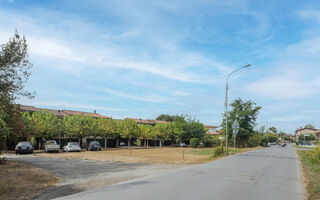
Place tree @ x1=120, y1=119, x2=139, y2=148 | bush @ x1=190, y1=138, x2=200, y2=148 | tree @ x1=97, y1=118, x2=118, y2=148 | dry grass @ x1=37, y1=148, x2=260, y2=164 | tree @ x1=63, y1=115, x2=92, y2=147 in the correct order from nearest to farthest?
dry grass @ x1=37, y1=148, x2=260, y2=164 → tree @ x1=63, y1=115, x2=92, y2=147 → tree @ x1=97, y1=118, x2=118, y2=148 → tree @ x1=120, y1=119, x2=139, y2=148 → bush @ x1=190, y1=138, x2=200, y2=148

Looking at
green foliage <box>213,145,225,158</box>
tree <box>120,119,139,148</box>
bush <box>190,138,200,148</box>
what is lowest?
bush <box>190,138,200,148</box>

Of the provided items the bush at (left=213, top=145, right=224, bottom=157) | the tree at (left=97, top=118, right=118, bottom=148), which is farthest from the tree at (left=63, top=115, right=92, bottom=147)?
the bush at (left=213, top=145, right=224, bottom=157)

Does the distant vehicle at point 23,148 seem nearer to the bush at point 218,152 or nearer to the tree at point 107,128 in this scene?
the tree at point 107,128

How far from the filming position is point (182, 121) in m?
62.9

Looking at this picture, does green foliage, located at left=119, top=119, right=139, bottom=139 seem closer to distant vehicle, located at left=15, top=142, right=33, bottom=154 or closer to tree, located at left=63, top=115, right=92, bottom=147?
tree, located at left=63, top=115, right=92, bottom=147

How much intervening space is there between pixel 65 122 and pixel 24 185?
3298 centimetres

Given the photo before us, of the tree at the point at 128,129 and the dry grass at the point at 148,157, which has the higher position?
the tree at the point at 128,129

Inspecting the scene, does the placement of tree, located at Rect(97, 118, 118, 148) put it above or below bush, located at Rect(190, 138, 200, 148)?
above

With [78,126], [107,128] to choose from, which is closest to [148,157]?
[78,126]

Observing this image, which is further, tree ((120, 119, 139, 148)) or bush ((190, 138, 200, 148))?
bush ((190, 138, 200, 148))

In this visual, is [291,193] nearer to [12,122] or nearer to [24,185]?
[24,185]

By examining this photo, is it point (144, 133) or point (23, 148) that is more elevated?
point (144, 133)

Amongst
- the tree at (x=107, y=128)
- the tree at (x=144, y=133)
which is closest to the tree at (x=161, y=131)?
the tree at (x=144, y=133)

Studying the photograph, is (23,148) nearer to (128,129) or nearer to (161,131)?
(128,129)
